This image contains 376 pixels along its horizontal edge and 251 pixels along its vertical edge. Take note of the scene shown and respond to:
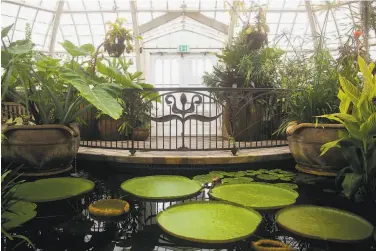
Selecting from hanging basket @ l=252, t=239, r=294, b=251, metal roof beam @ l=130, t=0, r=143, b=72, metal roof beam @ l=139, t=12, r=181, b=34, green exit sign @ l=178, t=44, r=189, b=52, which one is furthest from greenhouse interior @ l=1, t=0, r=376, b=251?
metal roof beam @ l=139, t=12, r=181, b=34

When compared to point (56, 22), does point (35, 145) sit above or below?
below

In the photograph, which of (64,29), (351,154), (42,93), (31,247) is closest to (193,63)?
(64,29)

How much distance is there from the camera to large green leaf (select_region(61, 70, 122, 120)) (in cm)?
268

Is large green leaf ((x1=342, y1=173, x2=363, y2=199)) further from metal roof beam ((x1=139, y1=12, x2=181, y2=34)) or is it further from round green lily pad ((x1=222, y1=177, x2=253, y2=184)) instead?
metal roof beam ((x1=139, y1=12, x2=181, y2=34))

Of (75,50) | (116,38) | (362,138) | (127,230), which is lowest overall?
(127,230)

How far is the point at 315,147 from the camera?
10.0 feet

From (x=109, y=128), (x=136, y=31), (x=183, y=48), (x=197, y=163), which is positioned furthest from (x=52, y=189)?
(x=136, y=31)

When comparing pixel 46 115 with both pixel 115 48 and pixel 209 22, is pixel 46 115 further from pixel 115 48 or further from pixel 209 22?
pixel 209 22

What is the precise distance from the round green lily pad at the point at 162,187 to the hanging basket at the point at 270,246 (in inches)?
34.0

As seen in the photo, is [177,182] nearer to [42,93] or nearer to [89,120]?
[42,93]

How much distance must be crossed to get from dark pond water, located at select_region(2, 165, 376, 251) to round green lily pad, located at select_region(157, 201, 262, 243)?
5cm

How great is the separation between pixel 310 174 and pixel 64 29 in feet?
46.9

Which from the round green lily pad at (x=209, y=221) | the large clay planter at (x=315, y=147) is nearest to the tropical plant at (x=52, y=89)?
the round green lily pad at (x=209, y=221)

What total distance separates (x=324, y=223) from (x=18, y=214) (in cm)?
184
